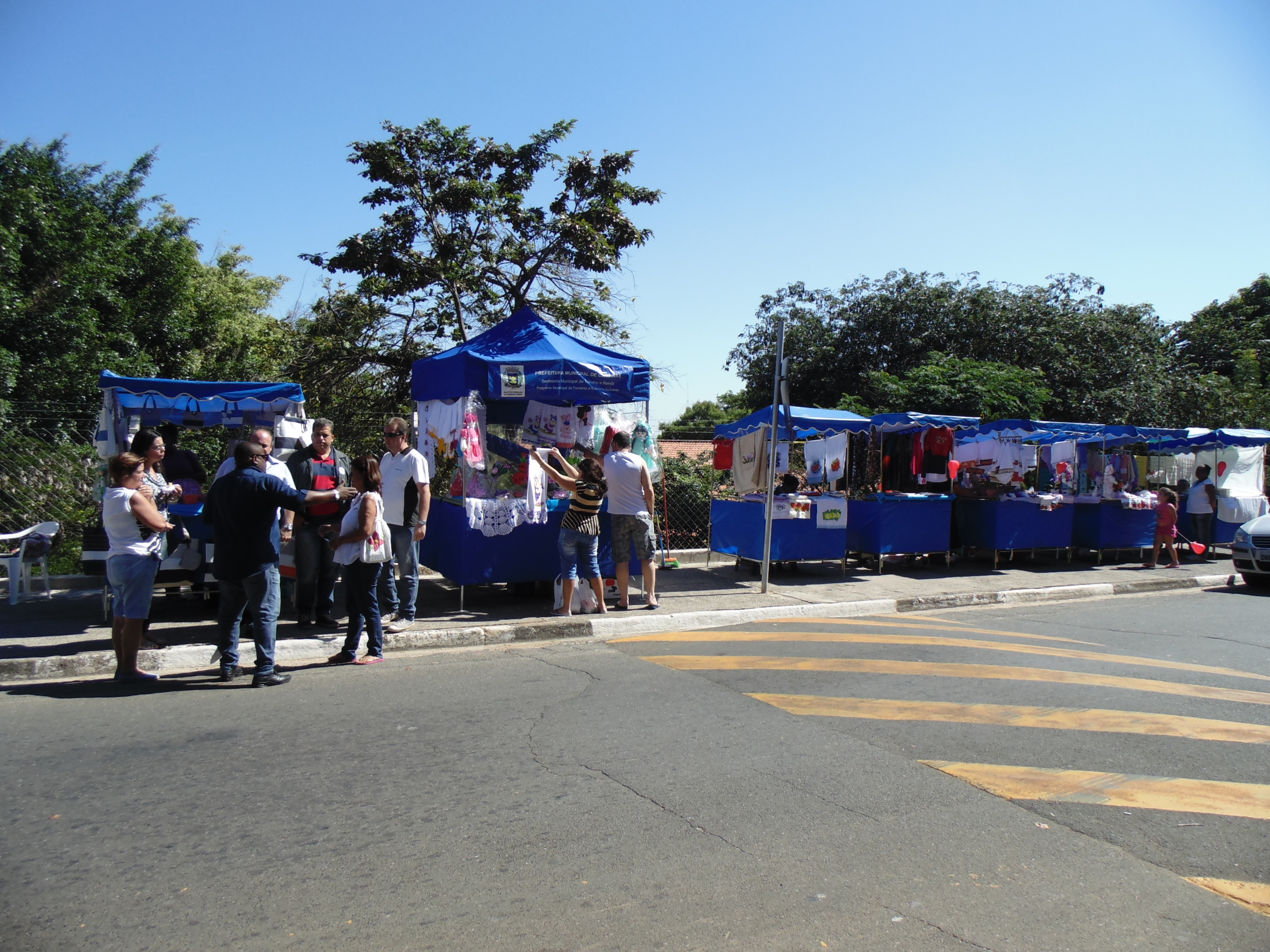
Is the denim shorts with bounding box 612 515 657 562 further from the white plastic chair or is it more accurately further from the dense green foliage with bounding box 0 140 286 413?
the dense green foliage with bounding box 0 140 286 413

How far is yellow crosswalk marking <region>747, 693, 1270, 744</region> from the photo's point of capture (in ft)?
19.1

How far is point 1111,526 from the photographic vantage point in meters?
15.5

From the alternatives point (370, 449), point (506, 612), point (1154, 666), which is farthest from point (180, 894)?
point (370, 449)

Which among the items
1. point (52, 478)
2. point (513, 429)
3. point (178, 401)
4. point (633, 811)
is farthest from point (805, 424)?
point (52, 478)

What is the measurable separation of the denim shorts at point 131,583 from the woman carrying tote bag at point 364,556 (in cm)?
137

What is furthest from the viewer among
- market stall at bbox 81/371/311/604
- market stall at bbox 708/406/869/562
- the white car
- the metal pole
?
the white car

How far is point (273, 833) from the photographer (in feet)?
13.1

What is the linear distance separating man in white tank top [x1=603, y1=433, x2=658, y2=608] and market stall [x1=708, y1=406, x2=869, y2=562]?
3090 millimetres

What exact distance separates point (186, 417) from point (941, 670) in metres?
8.24

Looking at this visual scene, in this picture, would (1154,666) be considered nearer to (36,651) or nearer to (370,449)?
(36,651)

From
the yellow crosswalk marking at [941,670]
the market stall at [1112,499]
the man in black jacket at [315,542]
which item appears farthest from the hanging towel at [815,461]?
the man in black jacket at [315,542]

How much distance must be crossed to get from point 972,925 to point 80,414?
14.3 m

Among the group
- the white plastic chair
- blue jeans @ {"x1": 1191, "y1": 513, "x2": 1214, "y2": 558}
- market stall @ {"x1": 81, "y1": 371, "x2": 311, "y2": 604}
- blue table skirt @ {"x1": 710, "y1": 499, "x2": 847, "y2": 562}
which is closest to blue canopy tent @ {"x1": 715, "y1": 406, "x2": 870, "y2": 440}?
blue table skirt @ {"x1": 710, "y1": 499, "x2": 847, "y2": 562}

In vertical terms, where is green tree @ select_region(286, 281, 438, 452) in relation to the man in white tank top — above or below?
above
